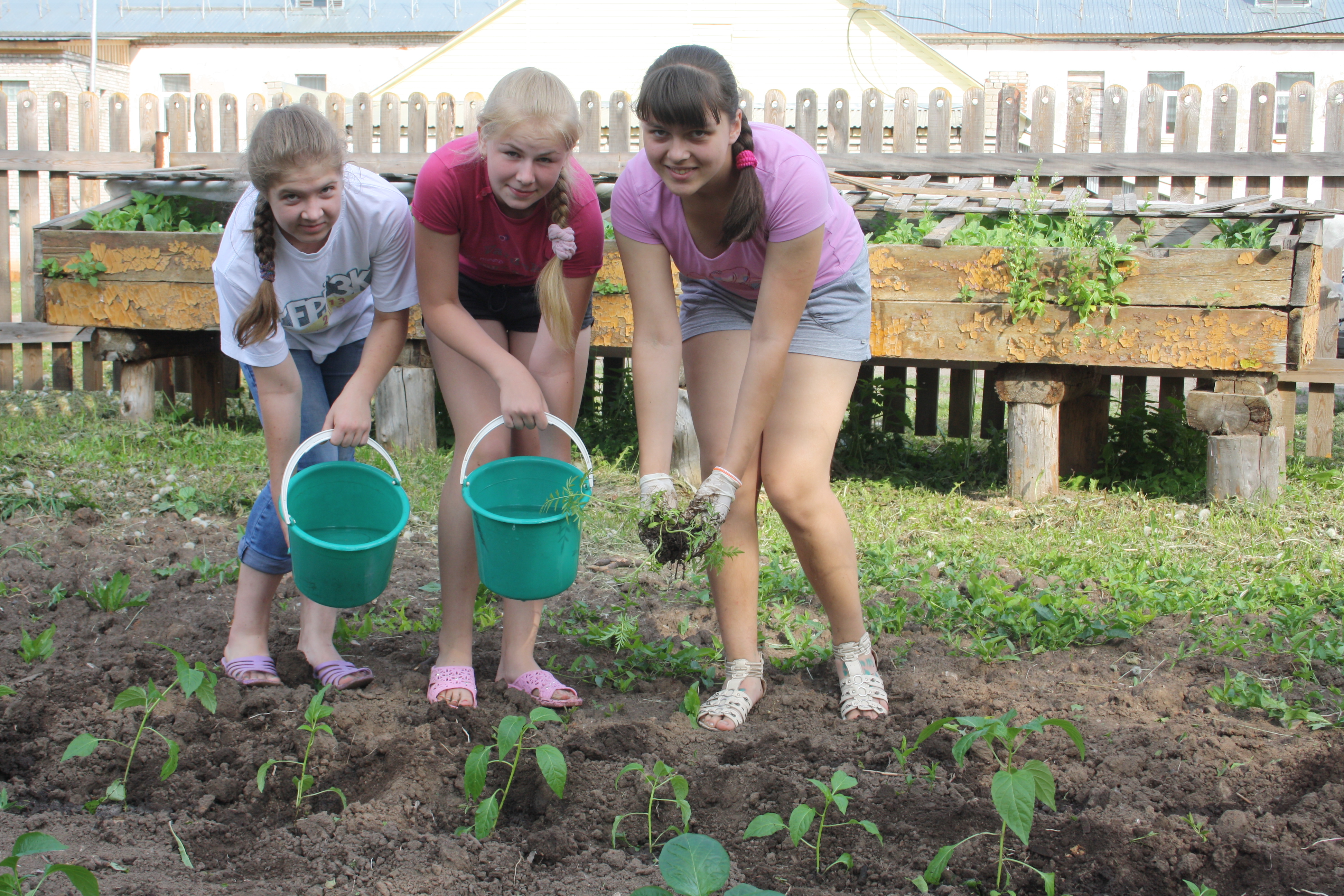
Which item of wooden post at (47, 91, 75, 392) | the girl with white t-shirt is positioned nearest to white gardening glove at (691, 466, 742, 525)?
the girl with white t-shirt

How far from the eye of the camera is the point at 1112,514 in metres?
4.45

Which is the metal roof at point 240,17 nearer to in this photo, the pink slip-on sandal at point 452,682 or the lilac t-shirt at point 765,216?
the lilac t-shirt at point 765,216

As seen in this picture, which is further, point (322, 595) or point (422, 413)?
point (422, 413)

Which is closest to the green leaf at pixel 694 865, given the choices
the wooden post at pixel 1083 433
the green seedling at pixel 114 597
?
the green seedling at pixel 114 597

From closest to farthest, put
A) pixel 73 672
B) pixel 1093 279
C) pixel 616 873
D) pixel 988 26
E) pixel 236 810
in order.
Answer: pixel 616 873 < pixel 236 810 < pixel 73 672 < pixel 1093 279 < pixel 988 26

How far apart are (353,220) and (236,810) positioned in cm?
134

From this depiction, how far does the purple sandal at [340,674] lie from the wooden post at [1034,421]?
3.09 metres

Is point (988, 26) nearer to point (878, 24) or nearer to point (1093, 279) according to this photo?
point (878, 24)

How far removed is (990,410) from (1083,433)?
0.92 metres

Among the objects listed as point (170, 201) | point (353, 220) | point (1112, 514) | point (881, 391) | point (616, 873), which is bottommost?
point (616, 873)

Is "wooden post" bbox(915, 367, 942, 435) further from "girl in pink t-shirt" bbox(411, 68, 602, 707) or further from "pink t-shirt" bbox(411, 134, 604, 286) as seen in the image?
"pink t-shirt" bbox(411, 134, 604, 286)

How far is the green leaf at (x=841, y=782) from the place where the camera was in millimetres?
1929

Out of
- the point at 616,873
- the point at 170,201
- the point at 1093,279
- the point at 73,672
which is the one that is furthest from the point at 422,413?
the point at 616,873

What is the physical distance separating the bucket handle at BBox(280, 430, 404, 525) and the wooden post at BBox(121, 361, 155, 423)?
3.79 metres
